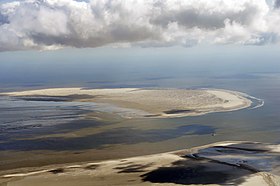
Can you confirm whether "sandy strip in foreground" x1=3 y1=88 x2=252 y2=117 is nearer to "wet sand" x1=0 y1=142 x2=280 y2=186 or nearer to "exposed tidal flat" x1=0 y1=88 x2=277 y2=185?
"exposed tidal flat" x1=0 y1=88 x2=277 y2=185

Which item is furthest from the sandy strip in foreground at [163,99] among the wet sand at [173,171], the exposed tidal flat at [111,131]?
the wet sand at [173,171]

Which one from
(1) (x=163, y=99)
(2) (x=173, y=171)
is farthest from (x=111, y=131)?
(1) (x=163, y=99)

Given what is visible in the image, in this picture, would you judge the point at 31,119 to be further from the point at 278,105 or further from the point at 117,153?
the point at 278,105

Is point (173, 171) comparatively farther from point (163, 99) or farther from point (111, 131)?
point (163, 99)

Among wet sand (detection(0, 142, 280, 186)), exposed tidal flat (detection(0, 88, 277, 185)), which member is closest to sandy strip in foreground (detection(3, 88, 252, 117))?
exposed tidal flat (detection(0, 88, 277, 185))

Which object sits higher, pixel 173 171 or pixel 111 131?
pixel 111 131

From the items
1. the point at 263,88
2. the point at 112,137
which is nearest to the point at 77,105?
the point at 112,137
